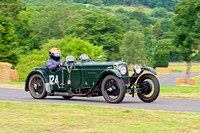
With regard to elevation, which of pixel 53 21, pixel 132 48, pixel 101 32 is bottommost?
pixel 132 48

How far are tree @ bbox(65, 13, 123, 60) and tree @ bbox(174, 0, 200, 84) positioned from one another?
178 ft

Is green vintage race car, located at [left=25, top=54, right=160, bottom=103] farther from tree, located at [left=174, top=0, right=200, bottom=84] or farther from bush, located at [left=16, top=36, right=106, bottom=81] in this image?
bush, located at [left=16, top=36, right=106, bottom=81]

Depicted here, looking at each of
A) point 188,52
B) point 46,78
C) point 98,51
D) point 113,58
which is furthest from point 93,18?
point 46,78

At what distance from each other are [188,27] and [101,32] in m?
58.8

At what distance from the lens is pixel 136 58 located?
92.1m

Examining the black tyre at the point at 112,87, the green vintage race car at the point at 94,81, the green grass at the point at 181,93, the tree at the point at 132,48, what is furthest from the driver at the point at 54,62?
the tree at the point at 132,48

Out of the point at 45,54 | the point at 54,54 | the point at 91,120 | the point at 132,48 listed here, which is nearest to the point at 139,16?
the point at 132,48

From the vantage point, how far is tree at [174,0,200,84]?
29.4m

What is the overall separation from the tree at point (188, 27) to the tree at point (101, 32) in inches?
2135

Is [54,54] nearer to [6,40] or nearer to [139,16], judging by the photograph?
[6,40]

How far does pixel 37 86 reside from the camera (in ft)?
45.1

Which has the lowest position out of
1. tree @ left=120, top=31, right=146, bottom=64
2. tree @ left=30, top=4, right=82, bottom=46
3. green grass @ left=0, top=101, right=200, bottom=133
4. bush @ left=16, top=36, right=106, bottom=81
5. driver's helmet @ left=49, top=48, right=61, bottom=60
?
green grass @ left=0, top=101, right=200, bottom=133

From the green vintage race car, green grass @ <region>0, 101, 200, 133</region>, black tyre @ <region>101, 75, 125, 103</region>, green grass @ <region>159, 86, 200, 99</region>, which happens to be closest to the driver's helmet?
the green vintage race car

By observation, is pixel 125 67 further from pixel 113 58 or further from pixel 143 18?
pixel 143 18
